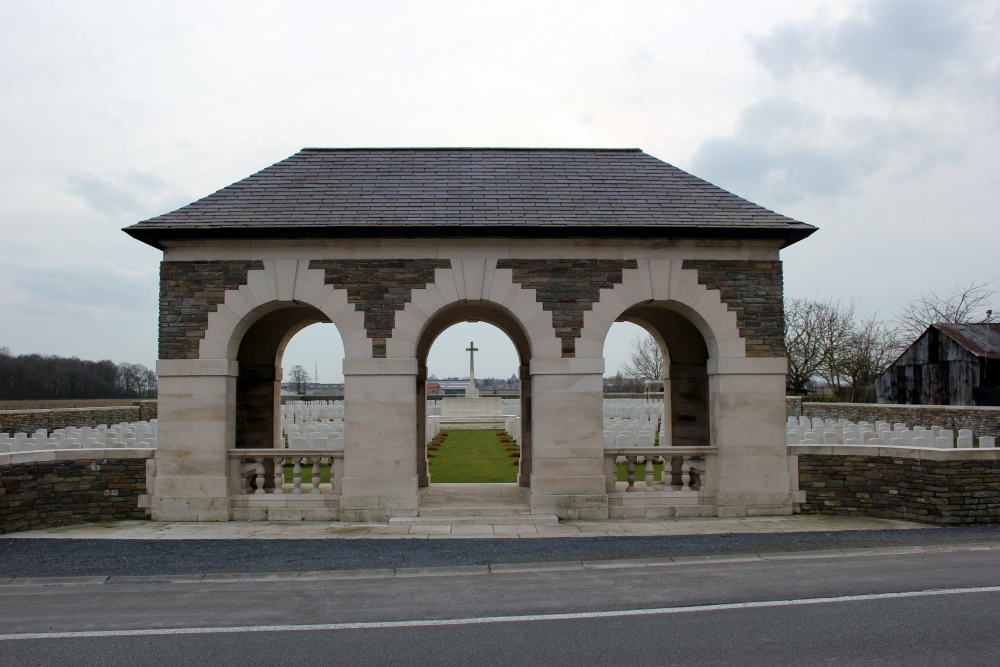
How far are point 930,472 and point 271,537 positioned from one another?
29.6 feet

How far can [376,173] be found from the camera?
39.2 ft

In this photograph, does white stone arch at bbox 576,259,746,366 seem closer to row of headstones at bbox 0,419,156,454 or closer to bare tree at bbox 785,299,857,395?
row of headstones at bbox 0,419,156,454

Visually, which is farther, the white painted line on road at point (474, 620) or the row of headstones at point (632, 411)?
the row of headstones at point (632, 411)

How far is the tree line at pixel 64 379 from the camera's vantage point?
57.7 m

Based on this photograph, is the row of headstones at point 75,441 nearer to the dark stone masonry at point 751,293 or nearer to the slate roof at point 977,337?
the dark stone masonry at point 751,293

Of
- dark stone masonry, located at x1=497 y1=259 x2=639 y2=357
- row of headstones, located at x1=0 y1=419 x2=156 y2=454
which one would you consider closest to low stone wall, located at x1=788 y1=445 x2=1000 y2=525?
dark stone masonry, located at x1=497 y1=259 x2=639 y2=357

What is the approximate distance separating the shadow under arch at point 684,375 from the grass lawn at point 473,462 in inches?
138

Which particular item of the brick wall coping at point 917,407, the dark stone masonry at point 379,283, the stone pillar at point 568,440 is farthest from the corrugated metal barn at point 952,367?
the dark stone masonry at point 379,283

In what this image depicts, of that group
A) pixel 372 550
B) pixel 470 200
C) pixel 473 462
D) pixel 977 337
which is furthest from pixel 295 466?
pixel 977 337

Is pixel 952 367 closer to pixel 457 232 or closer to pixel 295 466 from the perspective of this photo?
pixel 457 232

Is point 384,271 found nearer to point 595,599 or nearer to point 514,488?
point 514,488

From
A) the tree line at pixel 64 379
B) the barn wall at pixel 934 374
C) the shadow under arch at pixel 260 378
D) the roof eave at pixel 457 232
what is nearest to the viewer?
the roof eave at pixel 457 232

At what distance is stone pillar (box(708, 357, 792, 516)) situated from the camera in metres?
10.5

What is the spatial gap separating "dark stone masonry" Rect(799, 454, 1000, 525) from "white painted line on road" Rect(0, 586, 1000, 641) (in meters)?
3.54
